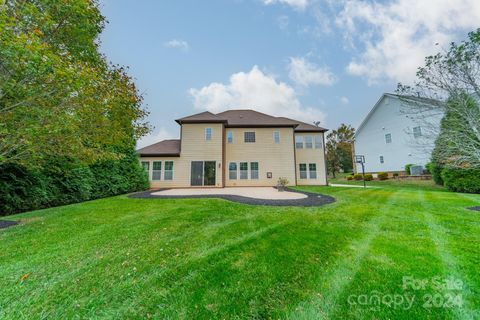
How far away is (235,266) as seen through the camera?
2791 mm

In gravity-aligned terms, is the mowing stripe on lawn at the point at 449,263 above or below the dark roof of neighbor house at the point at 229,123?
below

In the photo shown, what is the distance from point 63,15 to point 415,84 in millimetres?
14528

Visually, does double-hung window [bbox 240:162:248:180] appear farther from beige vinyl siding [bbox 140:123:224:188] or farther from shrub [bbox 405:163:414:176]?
shrub [bbox 405:163:414:176]

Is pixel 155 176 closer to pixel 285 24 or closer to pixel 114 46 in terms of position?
pixel 114 46

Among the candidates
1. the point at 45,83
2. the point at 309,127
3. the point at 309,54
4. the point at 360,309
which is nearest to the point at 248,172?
the point at 309,127

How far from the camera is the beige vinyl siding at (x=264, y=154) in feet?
51.6

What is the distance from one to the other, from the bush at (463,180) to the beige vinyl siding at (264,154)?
9.20 meters

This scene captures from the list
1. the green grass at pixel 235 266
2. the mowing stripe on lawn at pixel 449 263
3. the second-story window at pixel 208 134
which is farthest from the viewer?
the second-story window at pixel 208 134

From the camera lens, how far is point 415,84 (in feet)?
29.5

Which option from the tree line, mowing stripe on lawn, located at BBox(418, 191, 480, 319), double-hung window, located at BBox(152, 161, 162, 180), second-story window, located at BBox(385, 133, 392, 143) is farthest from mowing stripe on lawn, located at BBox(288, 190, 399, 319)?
second-story window, located at BBox(385, 133, 392, 143)

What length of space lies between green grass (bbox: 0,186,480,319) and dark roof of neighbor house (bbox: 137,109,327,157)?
10.9 metres

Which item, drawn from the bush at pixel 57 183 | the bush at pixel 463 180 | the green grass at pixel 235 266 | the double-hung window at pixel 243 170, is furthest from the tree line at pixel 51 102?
the bush at pixel 463 180

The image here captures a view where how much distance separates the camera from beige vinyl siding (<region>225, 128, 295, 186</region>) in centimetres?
1573

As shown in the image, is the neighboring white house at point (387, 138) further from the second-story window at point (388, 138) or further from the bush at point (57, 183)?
the bush at point (57, 183)
